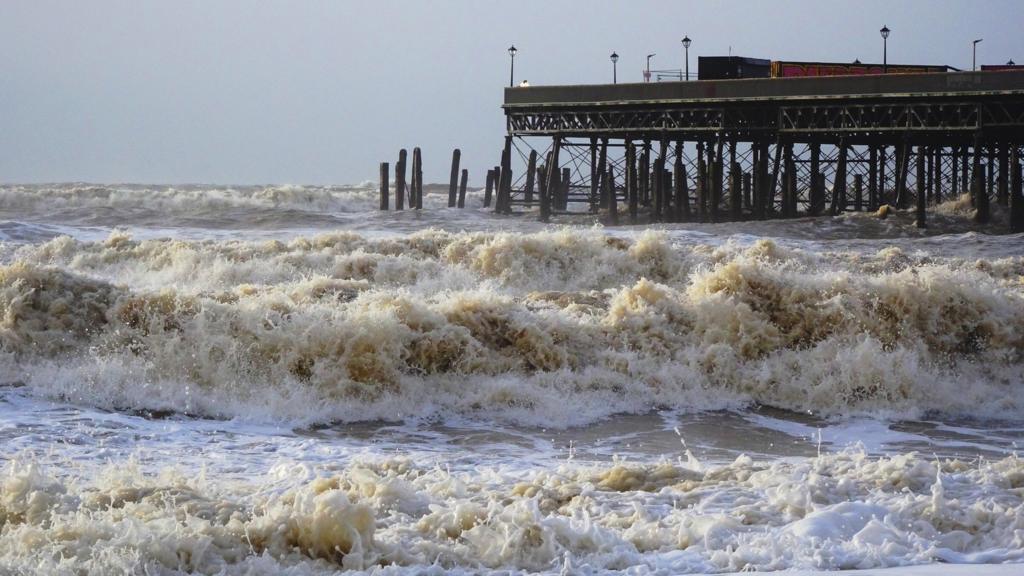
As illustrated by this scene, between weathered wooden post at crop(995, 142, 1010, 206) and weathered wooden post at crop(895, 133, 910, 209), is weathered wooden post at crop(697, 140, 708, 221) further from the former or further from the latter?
weathered wooden post at crop(995, 142, 1010, 206)

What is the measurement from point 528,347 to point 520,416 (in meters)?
1.95

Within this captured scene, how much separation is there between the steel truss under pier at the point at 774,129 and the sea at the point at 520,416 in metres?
10.2

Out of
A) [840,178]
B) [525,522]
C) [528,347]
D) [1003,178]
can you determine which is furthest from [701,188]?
[525,522]

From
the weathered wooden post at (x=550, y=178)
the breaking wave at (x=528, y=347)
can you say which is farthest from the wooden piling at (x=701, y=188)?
the breaking wave at (x=528, y=347)

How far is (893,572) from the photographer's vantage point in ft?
20.8

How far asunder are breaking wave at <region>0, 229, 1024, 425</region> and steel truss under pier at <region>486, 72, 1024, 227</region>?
14.5 metres

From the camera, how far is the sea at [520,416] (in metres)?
6.67

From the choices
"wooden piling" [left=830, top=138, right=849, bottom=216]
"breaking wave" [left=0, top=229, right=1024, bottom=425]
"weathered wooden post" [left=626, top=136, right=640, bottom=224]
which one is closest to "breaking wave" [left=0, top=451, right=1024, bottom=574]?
"breaking wave" [left=0, top=229, right=1024, bottom=425]

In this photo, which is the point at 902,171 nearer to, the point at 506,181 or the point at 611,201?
the point at 611,201

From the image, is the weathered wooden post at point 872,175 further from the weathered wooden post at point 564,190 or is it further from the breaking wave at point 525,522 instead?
the breaking wave at point 525,522

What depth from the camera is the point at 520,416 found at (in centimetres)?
1226

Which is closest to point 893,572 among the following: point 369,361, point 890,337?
point 369,361

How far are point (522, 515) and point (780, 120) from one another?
2834 centimetres

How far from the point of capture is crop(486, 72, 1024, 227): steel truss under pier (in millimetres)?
30562
